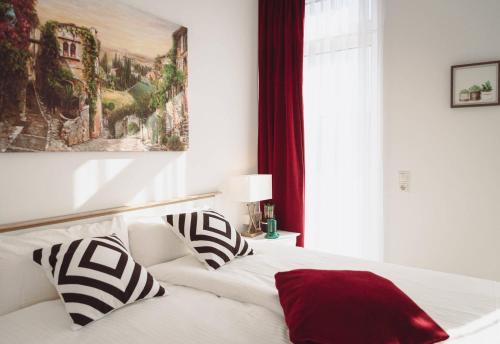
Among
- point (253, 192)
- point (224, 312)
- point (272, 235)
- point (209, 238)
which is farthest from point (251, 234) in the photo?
point (224, 312)

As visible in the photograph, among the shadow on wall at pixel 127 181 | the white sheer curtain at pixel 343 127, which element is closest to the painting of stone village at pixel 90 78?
the shadow on wall at pixel 127 181

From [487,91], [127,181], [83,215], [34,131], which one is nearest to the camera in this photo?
[34,131]

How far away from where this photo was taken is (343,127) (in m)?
3.38

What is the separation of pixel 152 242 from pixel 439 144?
88.8 inches

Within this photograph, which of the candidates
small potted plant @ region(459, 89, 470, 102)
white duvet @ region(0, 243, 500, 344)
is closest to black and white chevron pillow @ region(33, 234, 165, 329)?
white duvet @ region(0, 243, 500, 344)

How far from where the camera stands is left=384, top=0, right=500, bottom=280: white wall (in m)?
2.84

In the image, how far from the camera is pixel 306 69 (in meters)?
3.56

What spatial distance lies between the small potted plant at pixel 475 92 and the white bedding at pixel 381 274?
4.88ft

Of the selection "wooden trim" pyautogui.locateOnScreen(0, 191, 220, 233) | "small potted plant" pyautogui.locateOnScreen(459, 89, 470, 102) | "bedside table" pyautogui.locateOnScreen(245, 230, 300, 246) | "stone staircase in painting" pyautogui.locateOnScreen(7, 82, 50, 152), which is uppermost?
"small potted plant" pyautogui.locateOnScreen(459, 89, 470, 102)

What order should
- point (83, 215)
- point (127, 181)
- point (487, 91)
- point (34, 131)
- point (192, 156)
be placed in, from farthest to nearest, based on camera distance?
1. point (192, 156)
2. point (487, 91)
3. point (127, 181)
4. point (83, 215)
5. point (34, 131)

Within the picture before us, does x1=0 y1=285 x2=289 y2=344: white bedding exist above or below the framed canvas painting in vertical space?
below

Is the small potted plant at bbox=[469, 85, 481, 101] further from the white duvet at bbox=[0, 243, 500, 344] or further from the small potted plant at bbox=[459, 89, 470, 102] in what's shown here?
the white duvet at bbox=[0, 243, 500, 344]

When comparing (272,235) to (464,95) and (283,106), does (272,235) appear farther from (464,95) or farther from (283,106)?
(464,95)

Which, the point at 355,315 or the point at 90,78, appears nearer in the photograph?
the point at 355,315
